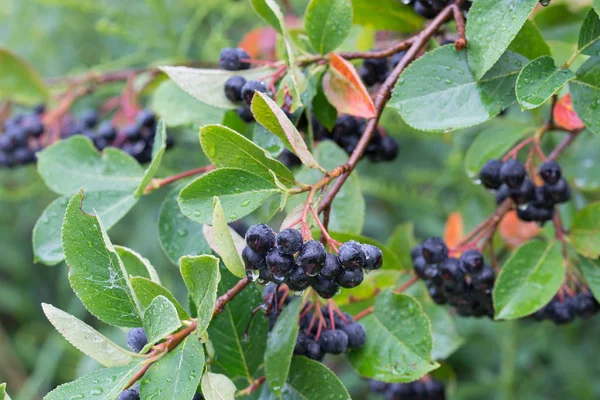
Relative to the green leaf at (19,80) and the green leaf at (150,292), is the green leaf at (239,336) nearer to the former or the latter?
the green leaf at (150,292)

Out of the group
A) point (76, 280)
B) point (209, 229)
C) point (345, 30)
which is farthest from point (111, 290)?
point (345, 30)

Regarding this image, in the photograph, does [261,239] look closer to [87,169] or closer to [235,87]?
[235,87]

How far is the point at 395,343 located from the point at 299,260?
279 millimetres

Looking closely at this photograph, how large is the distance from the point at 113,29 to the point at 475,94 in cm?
124

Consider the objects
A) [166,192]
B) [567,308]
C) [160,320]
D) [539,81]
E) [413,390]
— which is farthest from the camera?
[166,192]

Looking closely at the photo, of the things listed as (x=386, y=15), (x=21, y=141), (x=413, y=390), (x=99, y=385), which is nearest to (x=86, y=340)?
(x=99, y=385)

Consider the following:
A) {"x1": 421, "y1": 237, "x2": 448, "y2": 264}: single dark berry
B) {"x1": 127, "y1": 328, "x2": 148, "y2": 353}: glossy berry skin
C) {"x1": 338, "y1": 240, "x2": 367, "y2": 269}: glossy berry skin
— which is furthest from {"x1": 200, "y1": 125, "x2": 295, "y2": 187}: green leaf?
{"x1": 421, "y1": 237, "x2": 448, "y2": 264}: single dark berry

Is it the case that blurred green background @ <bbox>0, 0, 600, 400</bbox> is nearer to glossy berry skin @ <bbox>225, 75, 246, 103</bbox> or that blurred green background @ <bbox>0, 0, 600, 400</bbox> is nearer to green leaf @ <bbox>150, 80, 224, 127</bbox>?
green leaf @ <bbox>150, 80, 224, 127</bbox>

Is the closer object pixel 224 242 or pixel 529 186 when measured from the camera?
pixel 224 242

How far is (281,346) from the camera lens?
0.81m

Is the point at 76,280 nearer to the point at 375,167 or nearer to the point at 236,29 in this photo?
the point at 375,167

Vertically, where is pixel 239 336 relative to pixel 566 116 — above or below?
below

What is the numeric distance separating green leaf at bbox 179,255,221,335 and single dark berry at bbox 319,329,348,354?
208 millimetres

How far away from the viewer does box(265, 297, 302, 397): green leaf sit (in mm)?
792
